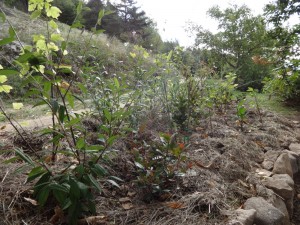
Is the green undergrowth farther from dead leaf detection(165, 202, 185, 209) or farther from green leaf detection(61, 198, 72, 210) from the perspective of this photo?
green leaf detection(61, 198, 72, 210)

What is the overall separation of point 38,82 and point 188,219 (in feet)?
3.27

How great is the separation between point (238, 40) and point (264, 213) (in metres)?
10.1

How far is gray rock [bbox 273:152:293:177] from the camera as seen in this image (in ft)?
6.91

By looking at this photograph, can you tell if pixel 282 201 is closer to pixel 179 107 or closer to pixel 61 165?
pixel 179 107

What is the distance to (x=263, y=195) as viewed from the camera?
5.53 feet

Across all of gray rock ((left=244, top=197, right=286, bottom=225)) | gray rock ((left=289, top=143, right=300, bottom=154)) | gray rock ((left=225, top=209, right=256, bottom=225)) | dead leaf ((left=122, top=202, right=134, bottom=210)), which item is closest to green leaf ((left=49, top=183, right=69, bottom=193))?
dead leaf ((left=122, top=202, right=134, bottom=210))

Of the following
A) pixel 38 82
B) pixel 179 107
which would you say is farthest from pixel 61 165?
pixel 179 107

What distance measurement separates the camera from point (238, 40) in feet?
34.0

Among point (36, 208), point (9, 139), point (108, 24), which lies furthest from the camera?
point (108, 24)

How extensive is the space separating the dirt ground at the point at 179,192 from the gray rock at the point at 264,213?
2.9 inches

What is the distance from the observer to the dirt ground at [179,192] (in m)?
1.23

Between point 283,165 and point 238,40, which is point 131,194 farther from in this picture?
point 238,40

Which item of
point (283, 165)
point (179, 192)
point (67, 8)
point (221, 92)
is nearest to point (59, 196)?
point (179, 192)

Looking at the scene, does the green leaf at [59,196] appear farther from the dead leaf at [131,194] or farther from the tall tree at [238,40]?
the tall tree at [238,40]
